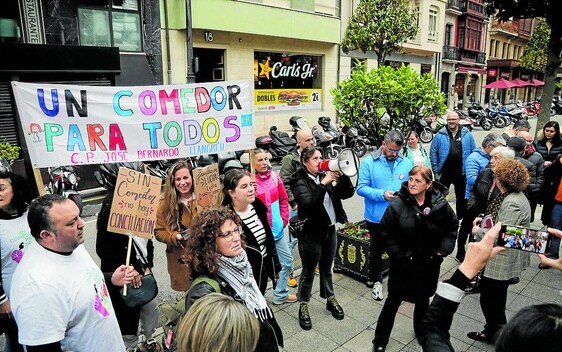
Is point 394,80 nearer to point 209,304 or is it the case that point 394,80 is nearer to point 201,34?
point 209,304

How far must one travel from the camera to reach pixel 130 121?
3.64 meters

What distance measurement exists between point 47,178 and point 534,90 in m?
57.7

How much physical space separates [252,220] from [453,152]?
4.07 meters

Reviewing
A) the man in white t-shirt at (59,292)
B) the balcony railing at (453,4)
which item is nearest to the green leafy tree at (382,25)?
the man in white t-shirt at (59,292)

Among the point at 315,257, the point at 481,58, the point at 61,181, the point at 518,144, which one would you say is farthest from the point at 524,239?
the point at 481,58

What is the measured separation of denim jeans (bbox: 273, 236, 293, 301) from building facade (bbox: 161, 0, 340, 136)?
864cm

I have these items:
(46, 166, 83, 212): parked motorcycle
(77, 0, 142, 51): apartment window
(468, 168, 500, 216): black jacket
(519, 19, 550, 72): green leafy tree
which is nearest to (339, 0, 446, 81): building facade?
(519, 19, 550, 72): green leafy tree

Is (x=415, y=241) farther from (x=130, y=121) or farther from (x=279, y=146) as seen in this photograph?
(x=279, y=146)

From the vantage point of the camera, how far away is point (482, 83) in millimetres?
39625

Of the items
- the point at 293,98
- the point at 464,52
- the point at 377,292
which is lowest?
the point at 377,292

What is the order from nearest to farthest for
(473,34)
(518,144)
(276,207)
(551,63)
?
(276,207), (518,144), (551,63), (473,34)

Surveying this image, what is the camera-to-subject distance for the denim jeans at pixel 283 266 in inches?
163

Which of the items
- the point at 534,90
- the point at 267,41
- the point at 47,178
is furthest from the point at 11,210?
the point at 534,90

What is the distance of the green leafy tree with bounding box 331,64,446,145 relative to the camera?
16.9 ft
